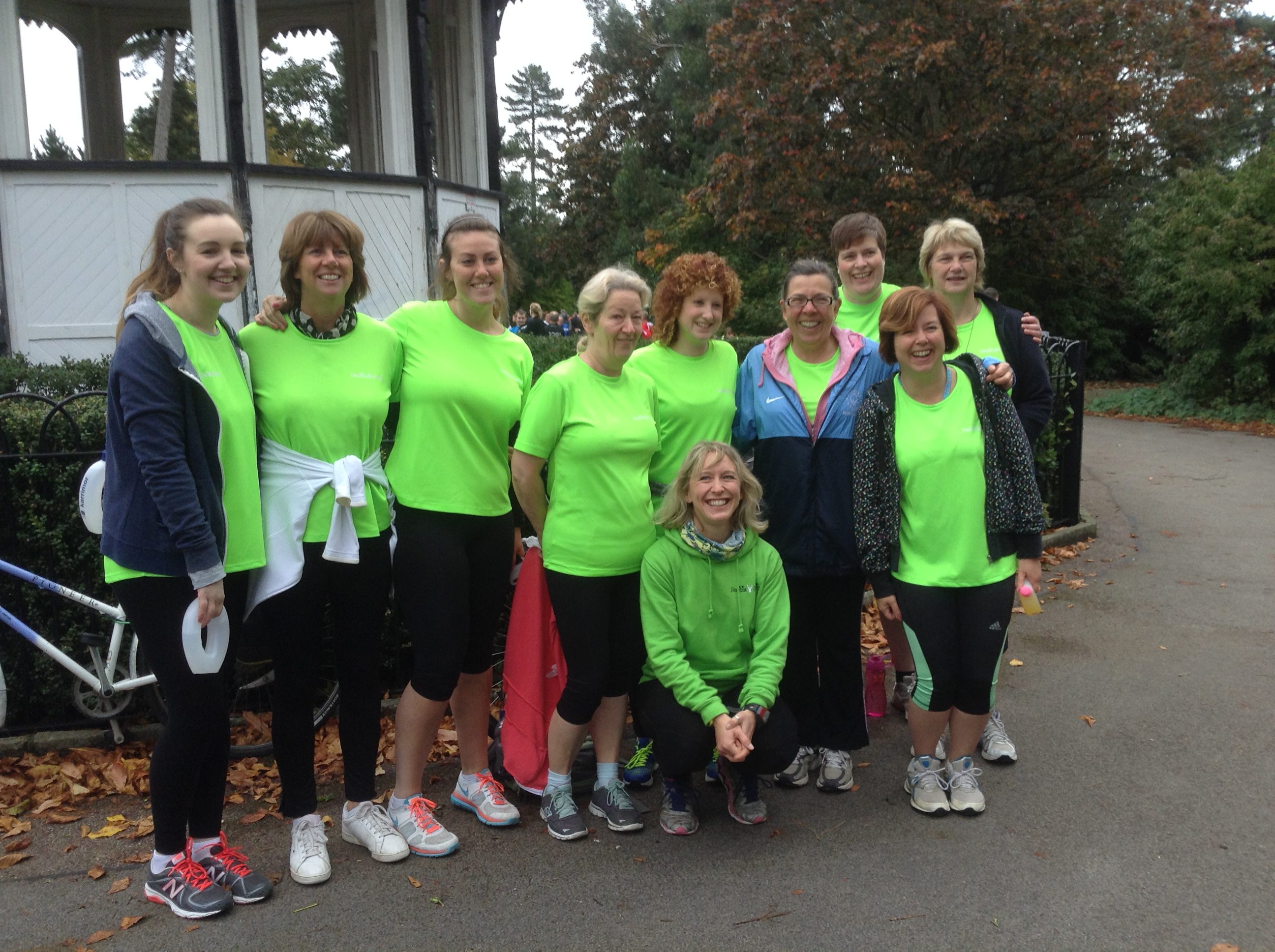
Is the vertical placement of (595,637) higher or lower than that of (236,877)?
higher

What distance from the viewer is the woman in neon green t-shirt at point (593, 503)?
12.0 feet

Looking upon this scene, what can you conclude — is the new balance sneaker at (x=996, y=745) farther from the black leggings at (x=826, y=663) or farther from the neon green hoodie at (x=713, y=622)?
the neon green hoodie at (x=713, y=622)

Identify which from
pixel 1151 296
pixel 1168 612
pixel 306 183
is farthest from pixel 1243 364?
pixel 306 183

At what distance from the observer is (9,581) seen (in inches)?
171

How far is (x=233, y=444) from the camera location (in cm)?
317

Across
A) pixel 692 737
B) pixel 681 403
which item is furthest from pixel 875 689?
pixel 681 403

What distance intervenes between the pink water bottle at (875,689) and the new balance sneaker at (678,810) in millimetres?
1286

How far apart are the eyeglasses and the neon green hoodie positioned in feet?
2.86

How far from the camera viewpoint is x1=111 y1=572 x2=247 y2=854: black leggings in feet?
10.1

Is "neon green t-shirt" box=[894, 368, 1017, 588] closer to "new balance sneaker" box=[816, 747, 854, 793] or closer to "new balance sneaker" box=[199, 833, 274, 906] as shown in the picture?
"new balance sneaker" box=[816, 747, 854, 793]

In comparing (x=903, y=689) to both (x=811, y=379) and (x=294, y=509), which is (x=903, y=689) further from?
(x=294, y=509)

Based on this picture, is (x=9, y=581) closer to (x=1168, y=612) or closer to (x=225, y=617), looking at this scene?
(x=225, y=617)

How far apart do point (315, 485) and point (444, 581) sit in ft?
1.77

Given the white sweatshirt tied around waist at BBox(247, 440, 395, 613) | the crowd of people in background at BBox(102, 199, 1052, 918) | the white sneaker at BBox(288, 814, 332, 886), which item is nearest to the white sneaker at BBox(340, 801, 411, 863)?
the crowd of people in background at BBox(102, 199, 1052, 918)
